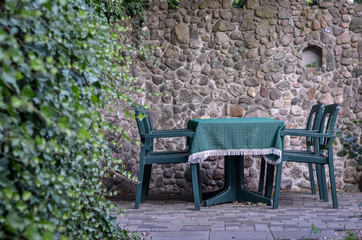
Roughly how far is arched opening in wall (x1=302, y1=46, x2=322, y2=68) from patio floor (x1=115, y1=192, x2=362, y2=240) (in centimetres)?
157

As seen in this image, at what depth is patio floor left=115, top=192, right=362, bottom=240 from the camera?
2.90m

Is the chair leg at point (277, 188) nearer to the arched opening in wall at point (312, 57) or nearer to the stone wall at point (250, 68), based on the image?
the stone wall at point (250, 68)

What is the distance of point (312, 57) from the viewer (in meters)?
5.20

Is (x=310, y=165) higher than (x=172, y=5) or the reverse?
the reverse

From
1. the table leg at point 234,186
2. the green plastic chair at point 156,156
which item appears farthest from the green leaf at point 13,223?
the table leg at point 234,186

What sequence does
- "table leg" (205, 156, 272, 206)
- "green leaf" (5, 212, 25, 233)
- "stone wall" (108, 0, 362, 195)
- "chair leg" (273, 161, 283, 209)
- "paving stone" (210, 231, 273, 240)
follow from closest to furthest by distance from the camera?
"green leaf" (5, 212, 25, 233), "paving stone" (210, 231, 273, 240), "chair leg" (273, 161, 283, 209), "table leg" (205, 156, 272, 206), "stone wall" (108, 0, 362, 195)

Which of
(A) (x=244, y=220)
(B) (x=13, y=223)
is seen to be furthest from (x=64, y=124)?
(A) (x=244, y=220)

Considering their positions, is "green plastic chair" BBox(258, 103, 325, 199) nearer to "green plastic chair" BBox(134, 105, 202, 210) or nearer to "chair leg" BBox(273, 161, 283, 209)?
"chair leg" BBox(273, 161, 283, 209)

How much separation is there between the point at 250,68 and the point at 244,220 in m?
2.24

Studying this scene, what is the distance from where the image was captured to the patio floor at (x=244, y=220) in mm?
2898

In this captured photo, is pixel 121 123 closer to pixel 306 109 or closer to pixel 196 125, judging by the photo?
pixel 196 125

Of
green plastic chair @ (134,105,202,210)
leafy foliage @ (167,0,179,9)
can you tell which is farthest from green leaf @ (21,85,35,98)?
leafy foliage @ (167,0,179,9)

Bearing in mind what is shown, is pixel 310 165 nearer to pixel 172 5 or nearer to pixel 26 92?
pixel 172 5

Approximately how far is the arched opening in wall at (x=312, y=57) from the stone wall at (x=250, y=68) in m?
0.07
